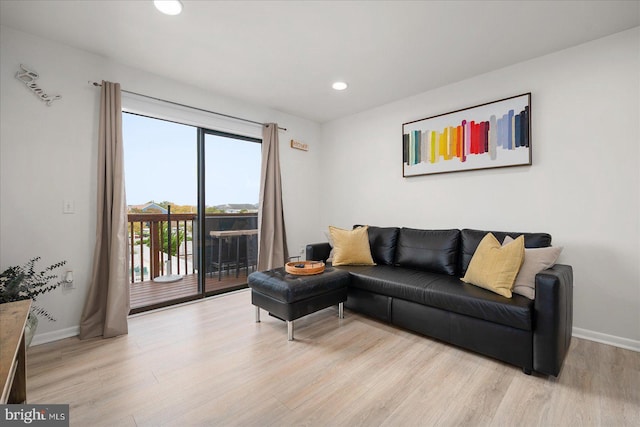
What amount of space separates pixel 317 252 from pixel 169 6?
260cm

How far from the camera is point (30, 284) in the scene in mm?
2133

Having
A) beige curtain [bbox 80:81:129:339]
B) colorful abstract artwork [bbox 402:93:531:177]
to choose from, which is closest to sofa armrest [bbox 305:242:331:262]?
colorful abstract artwork [bbox 402:93:531:177]

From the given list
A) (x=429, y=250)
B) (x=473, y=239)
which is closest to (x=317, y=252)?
(x=429, y=250)

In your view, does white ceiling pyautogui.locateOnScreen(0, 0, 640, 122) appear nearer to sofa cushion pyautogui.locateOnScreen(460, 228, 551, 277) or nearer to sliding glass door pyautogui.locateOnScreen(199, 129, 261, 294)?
sliding glass door pyautogui.locateOnScreen(199, 129, 261, 294)

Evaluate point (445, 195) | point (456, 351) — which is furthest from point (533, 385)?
point (445, 195)

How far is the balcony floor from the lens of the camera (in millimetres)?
3303

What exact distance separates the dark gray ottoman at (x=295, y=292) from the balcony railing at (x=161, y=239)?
4.66ft

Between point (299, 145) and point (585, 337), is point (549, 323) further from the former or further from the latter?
point (299, 145)

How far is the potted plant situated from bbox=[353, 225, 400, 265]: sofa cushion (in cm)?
300

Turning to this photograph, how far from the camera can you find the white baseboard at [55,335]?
7.50ft

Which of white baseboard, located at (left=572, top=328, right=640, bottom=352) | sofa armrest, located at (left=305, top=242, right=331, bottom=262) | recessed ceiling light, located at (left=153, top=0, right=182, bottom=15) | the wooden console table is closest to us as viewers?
the wooden console table

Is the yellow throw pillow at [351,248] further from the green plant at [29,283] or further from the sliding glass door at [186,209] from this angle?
the green plant at [29,283]

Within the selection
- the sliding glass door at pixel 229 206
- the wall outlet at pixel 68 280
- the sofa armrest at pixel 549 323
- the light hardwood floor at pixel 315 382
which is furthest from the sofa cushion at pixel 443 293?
the wall outlet at pixel 68 280

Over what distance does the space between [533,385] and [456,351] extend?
1.70 feet
